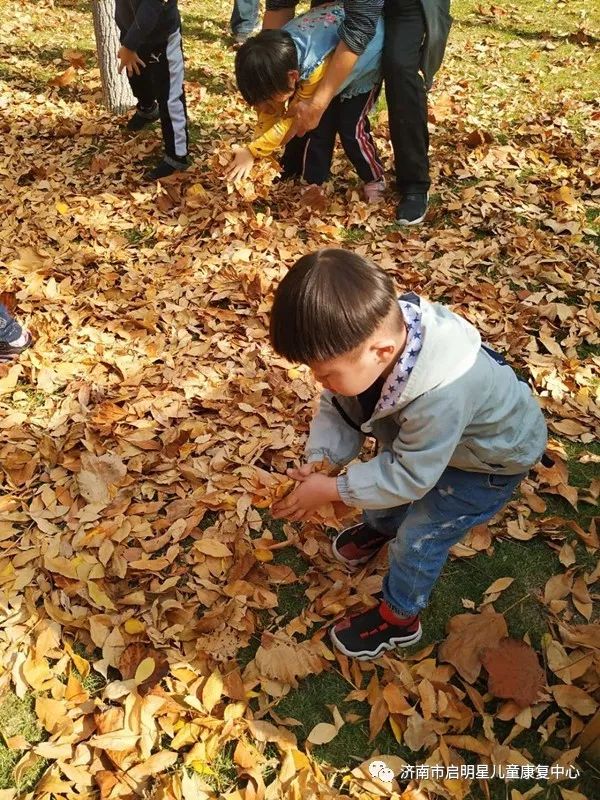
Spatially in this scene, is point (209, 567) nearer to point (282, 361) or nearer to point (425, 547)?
point (425, 547)

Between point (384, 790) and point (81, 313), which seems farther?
point (81, 313)

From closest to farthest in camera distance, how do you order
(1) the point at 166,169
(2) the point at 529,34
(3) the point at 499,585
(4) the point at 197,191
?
(3) the point at 499,585
(4) the point at 197,191
(1) the point at 166,169
(2) the point at 529,34

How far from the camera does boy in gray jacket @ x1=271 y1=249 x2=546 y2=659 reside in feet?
4.73

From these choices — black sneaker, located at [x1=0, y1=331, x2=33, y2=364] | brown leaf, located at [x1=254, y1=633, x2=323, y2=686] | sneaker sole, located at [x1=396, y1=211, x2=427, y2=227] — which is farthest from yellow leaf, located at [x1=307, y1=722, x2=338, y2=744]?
sneaker sole, located at [x1=396, y1=211, x2=427, y2=227]

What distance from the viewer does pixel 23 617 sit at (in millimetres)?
2213

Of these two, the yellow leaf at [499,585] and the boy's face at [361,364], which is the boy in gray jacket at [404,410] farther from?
the yellow leaf at [499,585]

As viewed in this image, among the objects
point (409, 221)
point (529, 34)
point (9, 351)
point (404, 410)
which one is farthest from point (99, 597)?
point (529, 34)

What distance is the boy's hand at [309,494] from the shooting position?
1717mm

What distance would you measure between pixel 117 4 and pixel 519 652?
473 cm

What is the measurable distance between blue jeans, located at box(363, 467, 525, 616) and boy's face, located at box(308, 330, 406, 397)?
48 cm

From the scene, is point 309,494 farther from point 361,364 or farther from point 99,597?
point 99,597

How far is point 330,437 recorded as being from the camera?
75.5 inches

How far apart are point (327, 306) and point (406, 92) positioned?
2.88m

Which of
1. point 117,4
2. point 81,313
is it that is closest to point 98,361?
point 81,313
